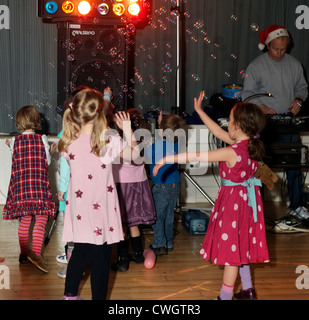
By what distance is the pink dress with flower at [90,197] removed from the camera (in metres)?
2.40

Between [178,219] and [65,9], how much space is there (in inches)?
82.5

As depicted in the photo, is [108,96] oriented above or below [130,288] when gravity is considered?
above

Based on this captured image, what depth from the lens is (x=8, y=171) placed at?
195 inches

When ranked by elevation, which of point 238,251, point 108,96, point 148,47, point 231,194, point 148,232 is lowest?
point 148,232

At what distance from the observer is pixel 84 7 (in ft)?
14.3

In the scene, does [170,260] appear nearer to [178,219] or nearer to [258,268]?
[258,268]

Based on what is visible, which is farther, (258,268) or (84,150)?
(258,268)

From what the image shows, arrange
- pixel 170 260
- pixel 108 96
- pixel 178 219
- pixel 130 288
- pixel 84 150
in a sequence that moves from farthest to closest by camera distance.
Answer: pixel 178 219 → pixel 170 260 → pixel 108 96 → pixel 130 288 → pixel 84 150

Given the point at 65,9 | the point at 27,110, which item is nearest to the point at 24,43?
the point at 65,9

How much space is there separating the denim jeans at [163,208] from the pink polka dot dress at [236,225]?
894mm

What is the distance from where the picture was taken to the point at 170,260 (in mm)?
3445

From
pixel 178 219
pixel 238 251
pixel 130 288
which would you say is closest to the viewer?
pixel 238 251
